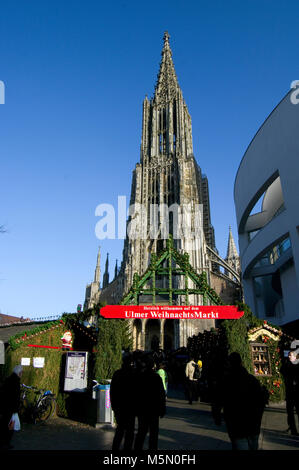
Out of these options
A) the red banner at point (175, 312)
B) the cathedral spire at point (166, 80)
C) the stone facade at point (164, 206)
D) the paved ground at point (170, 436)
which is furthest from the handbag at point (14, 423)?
the cathedral spire at point (166, 80)

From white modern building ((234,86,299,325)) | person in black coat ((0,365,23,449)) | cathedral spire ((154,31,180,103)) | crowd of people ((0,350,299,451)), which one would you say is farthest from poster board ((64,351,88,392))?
cathedral spire ((154,31,180,103))

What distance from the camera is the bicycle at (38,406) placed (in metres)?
7.60

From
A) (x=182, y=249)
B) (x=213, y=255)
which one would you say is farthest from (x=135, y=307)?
(x=213, y=255)

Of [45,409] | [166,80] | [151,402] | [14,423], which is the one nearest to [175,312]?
[45,409]

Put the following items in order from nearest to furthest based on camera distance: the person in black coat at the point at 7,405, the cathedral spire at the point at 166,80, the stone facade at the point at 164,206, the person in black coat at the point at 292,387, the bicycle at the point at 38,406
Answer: the person in black coat at the point at 7,405, the person in black coat at the point at 292,387, the bicycle at the point at 38,406, the stone facade at the point at 164,206, the cathedral spire at the point at 166,80

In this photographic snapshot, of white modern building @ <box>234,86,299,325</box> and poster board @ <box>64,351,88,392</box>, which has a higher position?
white modern building @ <box>234,86,299,325</box>

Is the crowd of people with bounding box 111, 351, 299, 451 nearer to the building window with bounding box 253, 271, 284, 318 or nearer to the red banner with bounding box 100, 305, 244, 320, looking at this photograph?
the red banner with bounding box 100, 305, 244, 320

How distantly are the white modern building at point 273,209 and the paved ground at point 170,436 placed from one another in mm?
11316

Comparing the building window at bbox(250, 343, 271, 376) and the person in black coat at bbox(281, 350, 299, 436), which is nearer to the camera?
the person in black coat at bbox(281, 350, 299, 436)

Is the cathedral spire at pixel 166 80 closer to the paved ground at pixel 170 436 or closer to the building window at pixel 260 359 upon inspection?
the building window at pixel 260 359

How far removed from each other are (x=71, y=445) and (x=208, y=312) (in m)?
5.90

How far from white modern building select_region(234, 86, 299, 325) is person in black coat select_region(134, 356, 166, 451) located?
14056mm

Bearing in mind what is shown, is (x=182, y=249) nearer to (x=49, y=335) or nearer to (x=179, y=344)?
(x=179, y=344)

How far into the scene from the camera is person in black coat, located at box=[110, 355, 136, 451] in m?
4.32
